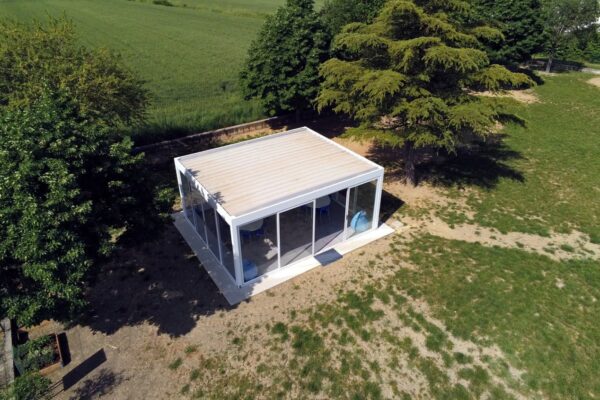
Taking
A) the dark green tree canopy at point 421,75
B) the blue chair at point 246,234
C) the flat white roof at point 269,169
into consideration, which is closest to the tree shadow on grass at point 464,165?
the dark green tree canopy at point 421,75

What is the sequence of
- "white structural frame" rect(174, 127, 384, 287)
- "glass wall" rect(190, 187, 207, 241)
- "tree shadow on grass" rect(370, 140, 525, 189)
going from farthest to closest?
1. "tree shadow on grass" rect(370, 140, 525, 189)
2. "glass wall" rect(190, 187, 207, 241)
3. "white structural frame" rect(174, 127, 384, 287)

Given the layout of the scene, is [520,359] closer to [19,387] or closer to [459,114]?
[459,114]

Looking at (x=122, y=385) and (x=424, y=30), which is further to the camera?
(x=424, y=30)

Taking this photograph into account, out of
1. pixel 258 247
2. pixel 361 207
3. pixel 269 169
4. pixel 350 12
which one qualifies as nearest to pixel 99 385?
pixel 258 247

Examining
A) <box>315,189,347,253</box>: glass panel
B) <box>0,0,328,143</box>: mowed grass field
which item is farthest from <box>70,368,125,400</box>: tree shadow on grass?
<box>0,0,328,143</box>: mowed grass field

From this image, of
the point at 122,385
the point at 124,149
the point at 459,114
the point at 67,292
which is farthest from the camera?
the point at 459,114

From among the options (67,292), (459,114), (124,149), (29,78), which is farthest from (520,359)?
(29,78)

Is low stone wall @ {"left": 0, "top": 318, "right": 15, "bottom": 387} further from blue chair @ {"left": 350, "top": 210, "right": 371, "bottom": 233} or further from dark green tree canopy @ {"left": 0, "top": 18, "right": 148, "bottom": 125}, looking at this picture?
blue chair @ {"left": 350, "top": 210, "right": 371, "bottom": 233}
